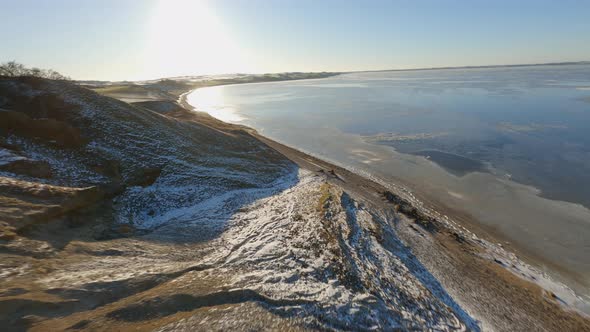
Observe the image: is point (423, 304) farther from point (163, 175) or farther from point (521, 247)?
point (163, 175)

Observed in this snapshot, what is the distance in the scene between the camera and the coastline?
13078mm

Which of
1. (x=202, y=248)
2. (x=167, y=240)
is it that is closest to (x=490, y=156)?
(x=202, y=248)

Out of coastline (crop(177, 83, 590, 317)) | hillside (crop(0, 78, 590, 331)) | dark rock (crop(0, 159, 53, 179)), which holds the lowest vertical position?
coastline (crop(177, 83, 590, 317))

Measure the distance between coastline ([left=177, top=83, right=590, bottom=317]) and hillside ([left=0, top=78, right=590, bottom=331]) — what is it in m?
0.20

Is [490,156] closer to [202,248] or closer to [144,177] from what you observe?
[202,248]

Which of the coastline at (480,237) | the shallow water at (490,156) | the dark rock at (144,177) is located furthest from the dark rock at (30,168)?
the shallow water at (490,156)

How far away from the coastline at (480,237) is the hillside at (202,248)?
202 millimetres

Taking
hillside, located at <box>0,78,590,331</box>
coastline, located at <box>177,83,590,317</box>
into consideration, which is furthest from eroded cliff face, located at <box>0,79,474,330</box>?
coastline, located at <box>177,83,590,317</box>

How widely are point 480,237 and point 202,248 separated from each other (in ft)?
55.4

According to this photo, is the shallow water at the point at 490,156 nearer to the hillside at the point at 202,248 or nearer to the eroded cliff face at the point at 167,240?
Answer: the hillside at the point at 202,248

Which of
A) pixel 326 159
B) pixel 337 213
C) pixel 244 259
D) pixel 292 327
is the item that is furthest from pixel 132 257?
pixel 326 159

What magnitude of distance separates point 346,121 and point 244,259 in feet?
137

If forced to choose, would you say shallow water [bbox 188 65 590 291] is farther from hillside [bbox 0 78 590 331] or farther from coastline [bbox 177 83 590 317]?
hillside [bbox 0 78 590 331]

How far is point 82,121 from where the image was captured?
2069cm
